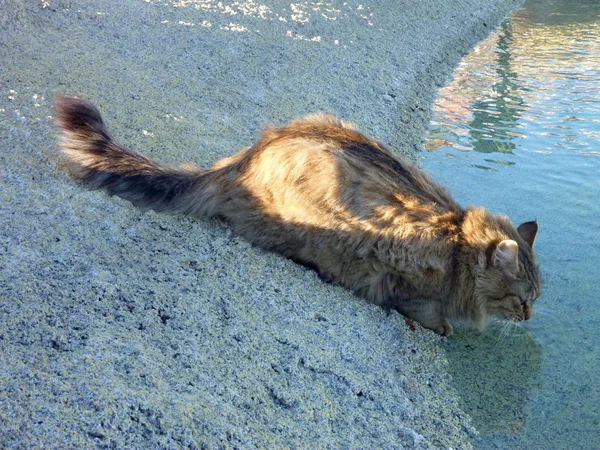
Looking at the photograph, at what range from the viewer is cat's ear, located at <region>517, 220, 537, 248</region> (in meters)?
5.13

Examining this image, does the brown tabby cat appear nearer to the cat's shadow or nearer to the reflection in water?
the cat's shadow

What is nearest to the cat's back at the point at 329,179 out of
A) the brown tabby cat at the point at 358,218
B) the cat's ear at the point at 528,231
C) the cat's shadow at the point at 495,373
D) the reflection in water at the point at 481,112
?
the brown tabby cat at the point at 358,218

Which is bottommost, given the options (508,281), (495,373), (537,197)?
(537,197)

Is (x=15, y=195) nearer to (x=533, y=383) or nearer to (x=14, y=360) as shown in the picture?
(x=14, y=360)

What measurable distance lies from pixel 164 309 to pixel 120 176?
5.58 ft

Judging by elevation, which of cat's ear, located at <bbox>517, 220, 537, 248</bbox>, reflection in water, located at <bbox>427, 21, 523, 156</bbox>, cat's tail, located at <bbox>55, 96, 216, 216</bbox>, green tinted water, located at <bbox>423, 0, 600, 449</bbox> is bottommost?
reflection in water, located at <bbox>427, 21, 523, 156</bbox>

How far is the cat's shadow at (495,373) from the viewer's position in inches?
171

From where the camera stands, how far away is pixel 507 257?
478 centimetres

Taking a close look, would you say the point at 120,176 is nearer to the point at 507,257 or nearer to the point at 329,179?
the point at 329,179

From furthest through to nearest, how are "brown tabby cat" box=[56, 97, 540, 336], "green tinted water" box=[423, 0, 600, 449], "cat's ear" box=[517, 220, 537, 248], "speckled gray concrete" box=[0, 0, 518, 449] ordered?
"cat's ear" box=[517, 220, 537, 248], "brown tabby cat" box=[56, 97, 540, 336], "green tinted water" box=[423, 0, 600, 449], "speckled gray concrete" box=[0, 0, 518, 449]

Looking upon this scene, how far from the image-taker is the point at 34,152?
5.48m

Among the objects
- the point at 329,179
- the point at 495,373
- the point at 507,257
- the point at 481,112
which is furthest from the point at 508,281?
the point at 481,112

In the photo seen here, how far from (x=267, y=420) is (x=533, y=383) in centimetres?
221

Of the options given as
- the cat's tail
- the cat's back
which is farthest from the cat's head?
the cat's tail
